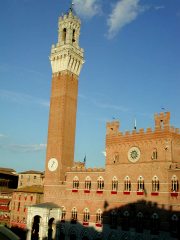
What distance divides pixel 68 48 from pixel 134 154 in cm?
2414

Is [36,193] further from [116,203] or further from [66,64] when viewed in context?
[66,64]

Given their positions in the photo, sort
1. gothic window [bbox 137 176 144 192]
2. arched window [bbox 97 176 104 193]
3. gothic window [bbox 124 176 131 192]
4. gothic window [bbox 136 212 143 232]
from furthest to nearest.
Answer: arched window [bbox 97 176 104 193] → gothic window [bbox 124 176 131 192] → gothic window [bbox 137 176 144 192] → gothic window [bbox 136 212 143 232]

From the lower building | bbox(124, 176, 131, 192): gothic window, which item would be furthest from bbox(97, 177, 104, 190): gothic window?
the lower building

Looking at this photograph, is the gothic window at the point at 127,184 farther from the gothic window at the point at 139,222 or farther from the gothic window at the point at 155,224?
the gothic window at the point at 155,224

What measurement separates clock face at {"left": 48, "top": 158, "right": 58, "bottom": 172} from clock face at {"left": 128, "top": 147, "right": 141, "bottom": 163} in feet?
47.7

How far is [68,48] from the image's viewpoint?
5931 centimetres

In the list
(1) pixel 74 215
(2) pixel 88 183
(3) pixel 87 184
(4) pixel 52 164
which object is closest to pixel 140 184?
(2) pixel 88 183

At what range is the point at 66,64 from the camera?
59.2 m

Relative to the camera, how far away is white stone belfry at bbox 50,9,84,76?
59.6m

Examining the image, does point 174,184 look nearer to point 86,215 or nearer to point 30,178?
point 86,215

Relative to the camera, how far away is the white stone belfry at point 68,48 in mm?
59625

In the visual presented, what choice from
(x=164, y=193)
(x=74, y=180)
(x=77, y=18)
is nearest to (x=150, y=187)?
(x=164, y=193)

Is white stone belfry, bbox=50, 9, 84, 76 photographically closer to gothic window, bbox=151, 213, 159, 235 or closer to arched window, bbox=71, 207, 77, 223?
arched window, bbox=71, 207, 77, 223

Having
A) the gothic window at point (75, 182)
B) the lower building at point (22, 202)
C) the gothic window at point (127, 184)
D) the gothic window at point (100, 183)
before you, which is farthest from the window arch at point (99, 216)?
the lower building at point (22, 202)
